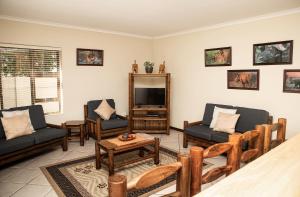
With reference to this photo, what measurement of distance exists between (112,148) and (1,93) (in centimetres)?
263

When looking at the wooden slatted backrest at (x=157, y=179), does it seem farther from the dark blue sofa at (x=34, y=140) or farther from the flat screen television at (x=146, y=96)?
the flat screen television at (x=146, y=96)

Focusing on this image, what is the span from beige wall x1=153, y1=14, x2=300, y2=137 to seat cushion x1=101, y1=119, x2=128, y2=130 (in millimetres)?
1617

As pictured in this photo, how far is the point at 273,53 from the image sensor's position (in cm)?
398

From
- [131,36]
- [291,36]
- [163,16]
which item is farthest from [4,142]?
[291,36]

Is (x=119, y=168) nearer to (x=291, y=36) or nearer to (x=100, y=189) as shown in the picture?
(x=100, y=189)

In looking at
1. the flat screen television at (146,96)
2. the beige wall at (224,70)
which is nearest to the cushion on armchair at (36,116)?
the flat screen television at (146,96)

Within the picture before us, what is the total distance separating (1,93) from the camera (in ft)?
14.1

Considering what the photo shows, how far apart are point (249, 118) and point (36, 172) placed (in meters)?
3.61

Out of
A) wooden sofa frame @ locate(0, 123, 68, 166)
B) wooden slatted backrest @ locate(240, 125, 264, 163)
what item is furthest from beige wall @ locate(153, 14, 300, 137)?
wooden sofa frame @ locate(0, 123, 68, 166)

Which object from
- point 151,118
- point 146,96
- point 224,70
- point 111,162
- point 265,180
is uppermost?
point 224,70

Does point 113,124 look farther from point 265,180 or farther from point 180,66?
point 265,180

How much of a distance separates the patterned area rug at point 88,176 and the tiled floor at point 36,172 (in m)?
0.12

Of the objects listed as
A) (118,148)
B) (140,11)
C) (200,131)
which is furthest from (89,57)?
(200,131)

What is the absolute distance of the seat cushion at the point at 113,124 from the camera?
15.5 feet
